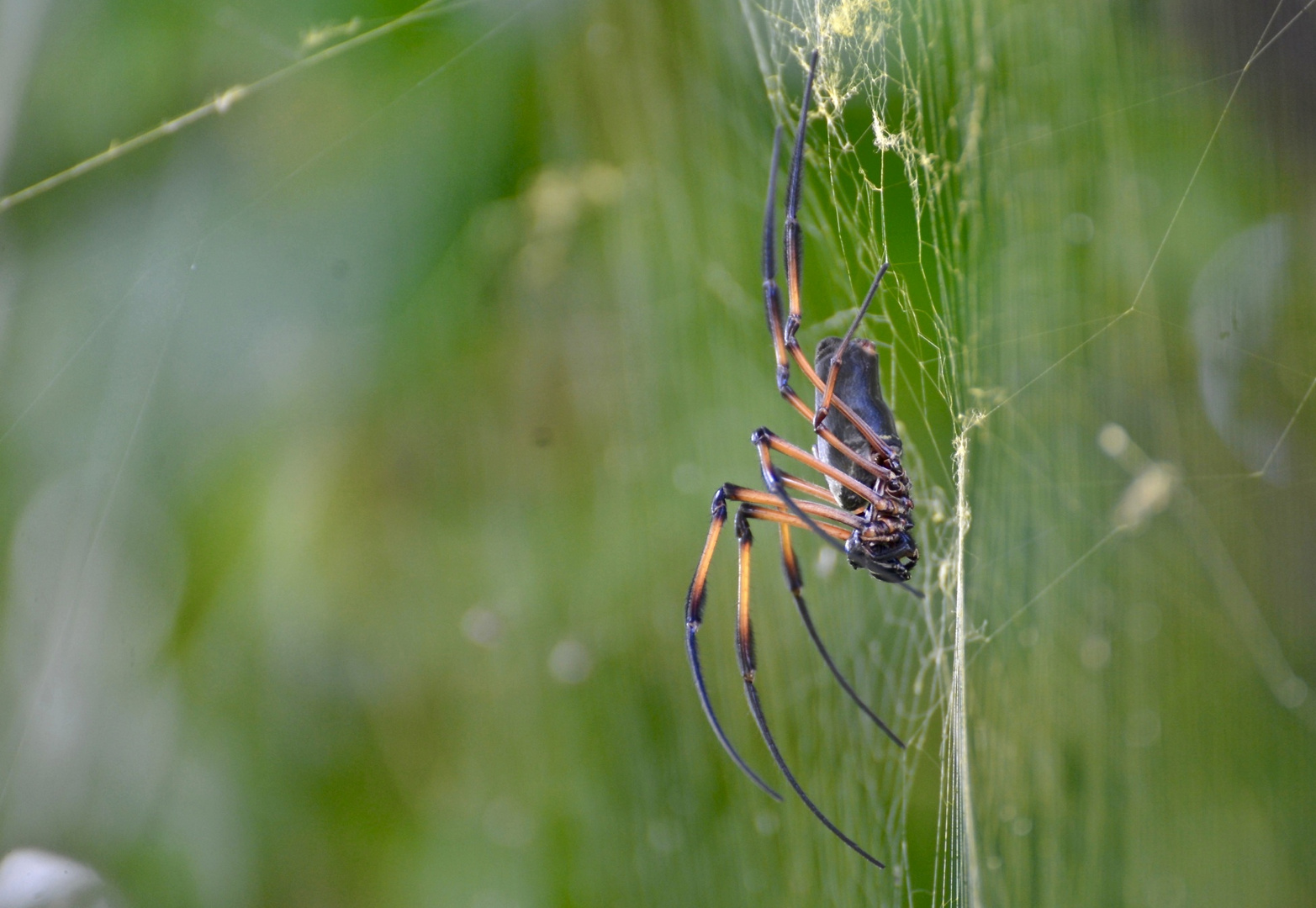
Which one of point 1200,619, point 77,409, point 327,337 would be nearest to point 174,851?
point 77,409

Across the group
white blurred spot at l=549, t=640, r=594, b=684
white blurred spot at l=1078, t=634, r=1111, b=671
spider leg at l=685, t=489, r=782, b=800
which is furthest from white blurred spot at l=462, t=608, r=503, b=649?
white blurred spot at l=1078, t=634, r=1111, b=671

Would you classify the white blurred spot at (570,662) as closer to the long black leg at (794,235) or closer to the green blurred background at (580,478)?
the green blurred background at (580,478)

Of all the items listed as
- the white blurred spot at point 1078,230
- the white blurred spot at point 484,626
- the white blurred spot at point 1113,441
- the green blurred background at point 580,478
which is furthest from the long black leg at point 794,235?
the white blurred spot at point 484,626

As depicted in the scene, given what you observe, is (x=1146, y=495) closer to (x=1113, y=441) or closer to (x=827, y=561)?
(x=1113, y=441)

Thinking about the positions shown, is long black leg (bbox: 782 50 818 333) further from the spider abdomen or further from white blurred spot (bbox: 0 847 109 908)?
white blurred spot (bbox: 0 847 109 908)

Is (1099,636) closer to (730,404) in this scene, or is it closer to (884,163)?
(730,404)

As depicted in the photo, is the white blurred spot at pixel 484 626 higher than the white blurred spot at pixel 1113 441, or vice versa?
the white blurred spot at pixel 1113 441

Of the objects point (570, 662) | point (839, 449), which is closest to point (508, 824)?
point (570, 662)
